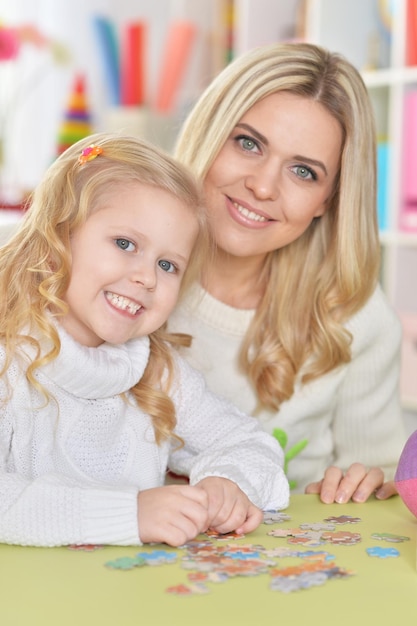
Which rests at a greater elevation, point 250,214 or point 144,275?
point 250,214

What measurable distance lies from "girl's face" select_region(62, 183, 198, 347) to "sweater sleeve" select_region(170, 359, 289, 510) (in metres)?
0.16

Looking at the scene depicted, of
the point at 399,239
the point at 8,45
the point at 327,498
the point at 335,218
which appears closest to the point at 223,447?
the point at 327,498

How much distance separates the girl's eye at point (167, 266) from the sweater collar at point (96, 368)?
128mm

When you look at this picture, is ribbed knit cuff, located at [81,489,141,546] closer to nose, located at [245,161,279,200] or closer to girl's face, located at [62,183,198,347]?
girl's face, located at [62,183,198,347]

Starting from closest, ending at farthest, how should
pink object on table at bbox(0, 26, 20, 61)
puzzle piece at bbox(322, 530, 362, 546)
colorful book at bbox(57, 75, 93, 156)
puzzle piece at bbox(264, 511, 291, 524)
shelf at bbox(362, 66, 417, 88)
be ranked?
puzzle piece at bbox(322, 530, 362, 546) < puzzle piece at bbox(264, 511, 291, 524) < shelf at bbox(362, 66, 417, 88) < pink object on table at bbox(0, 26, 20, 61) < colorful book at bbox(57, 75, 93, 156)

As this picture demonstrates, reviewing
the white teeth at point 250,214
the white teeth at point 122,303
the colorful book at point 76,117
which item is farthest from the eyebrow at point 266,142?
the colorful book at point 76,117

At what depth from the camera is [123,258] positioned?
1.29 meters

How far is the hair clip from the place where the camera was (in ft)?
4.46

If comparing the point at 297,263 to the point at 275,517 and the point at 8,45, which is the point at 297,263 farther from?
the point at 8,45

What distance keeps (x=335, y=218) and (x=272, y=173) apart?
0.19 metres

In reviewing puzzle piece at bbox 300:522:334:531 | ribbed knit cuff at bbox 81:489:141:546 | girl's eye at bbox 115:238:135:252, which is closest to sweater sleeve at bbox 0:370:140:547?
ribbed knit cuff at bbox 81:489:141:546

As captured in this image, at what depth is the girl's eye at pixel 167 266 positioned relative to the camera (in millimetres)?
1357

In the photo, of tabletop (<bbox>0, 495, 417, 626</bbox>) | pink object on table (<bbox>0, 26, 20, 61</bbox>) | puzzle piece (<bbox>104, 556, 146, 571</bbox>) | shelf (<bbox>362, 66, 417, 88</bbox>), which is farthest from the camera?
pink object on table (<bbox>0, 26, 20, 61</bbox>)

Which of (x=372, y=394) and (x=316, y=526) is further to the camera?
(x=372, y=394)
